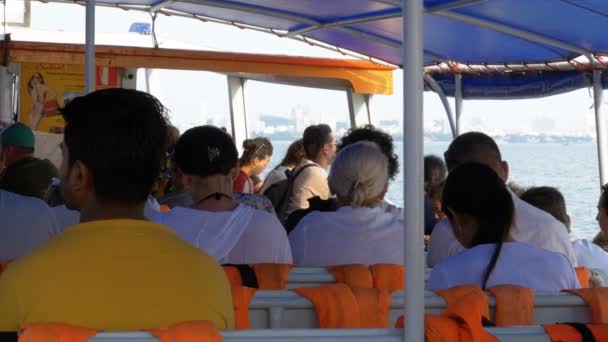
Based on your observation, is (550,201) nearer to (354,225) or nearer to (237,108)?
(354,225)

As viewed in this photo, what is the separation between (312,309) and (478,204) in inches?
47.1

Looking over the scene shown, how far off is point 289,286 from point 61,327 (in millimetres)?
Answer: 1327

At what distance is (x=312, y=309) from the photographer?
2.45 m

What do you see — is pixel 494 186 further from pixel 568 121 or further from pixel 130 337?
pixel 568 121

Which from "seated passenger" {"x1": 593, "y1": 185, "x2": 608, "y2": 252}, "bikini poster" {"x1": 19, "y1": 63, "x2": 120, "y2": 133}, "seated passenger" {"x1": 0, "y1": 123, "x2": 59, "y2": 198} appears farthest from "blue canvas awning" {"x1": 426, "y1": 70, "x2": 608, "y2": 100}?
"seated passenger" {"x1": 0, "y1": 123, "x2": 59, "y2": 198}

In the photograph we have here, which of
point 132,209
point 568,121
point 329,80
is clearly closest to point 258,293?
point 132,209

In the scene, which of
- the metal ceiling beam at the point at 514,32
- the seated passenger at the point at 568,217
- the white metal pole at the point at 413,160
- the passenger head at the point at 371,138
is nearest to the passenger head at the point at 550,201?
the seated passenger at the point at 568,217

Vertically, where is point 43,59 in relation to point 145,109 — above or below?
above

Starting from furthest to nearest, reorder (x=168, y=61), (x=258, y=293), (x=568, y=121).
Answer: (x=568, y=121)
(x=168, y=61)
(x=258, y=293)

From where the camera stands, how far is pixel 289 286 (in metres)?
3.07

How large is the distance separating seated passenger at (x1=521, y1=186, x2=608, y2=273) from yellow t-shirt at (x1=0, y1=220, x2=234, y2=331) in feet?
10.1

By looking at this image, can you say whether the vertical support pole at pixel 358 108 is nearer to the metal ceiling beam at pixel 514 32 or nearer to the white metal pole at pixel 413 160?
the metal ceiling beam at pixel 514 32

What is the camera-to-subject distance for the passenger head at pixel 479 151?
15.4 feet

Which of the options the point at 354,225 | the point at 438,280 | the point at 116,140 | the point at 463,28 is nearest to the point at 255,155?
the point at 463,28
